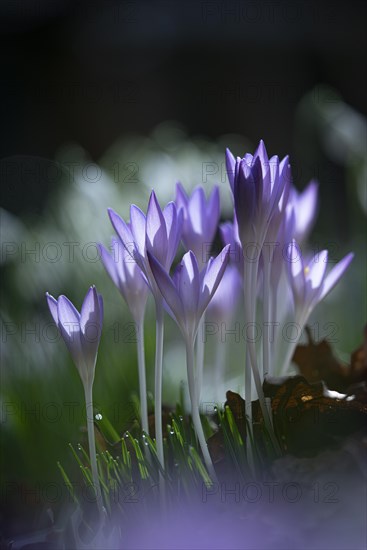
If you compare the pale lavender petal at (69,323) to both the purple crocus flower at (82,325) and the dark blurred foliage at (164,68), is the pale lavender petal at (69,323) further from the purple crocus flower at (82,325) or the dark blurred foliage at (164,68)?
the dark blurred foliage at (164,68)

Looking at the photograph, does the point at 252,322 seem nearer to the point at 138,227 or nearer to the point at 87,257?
the point at 138,227

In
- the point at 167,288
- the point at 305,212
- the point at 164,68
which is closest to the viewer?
the point at 167,288

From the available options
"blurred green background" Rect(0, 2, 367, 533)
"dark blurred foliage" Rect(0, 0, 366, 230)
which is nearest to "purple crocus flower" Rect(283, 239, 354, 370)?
"blurred green background" Rect(0, 2, 367, 533)

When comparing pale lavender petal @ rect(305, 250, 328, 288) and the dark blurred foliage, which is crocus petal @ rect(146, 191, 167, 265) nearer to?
pale lavender petal @ rect(305, 250, 328, 288)

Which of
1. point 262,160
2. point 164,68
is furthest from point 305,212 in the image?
point 164,68

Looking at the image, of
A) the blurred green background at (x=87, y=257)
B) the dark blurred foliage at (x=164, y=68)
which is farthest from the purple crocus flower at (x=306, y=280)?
the dark blurred foliage at (x=164, y=68)
